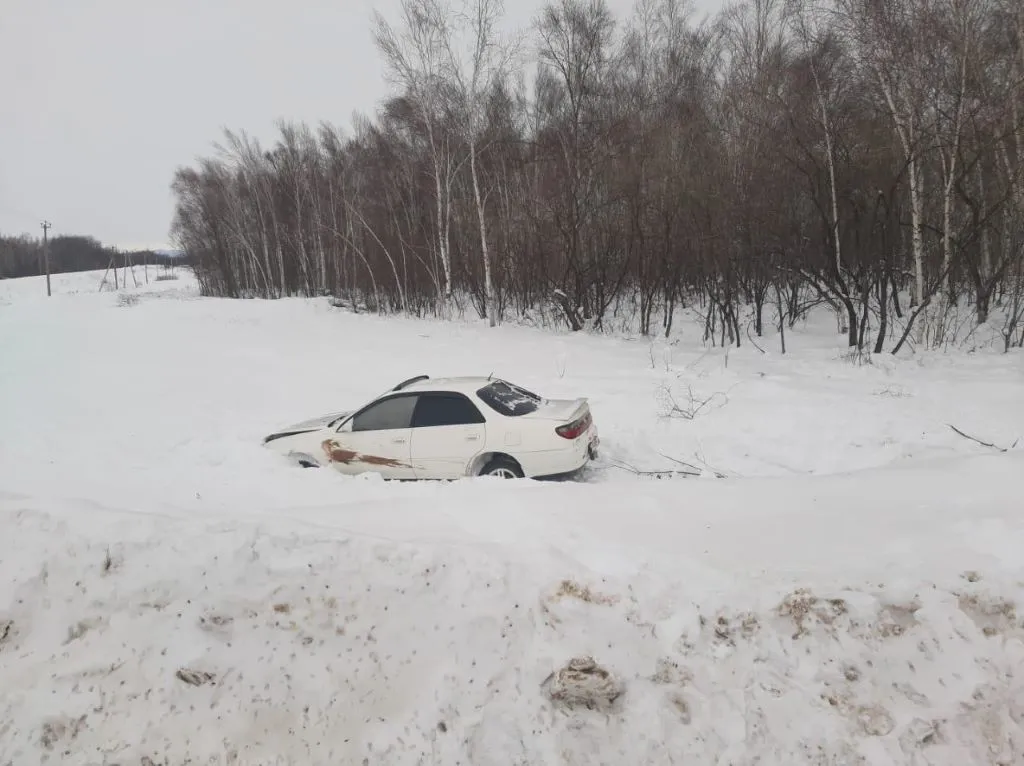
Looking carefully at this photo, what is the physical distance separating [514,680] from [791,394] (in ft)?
26.5

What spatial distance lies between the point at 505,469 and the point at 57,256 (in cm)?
9420

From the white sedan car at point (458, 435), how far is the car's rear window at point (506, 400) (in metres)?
0.01

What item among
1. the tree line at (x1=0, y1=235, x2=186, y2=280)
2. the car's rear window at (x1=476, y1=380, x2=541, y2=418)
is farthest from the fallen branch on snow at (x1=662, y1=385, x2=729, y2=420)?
the tree line at (x1=0, y1=235, x2=186, y2=280)

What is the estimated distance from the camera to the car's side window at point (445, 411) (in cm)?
637

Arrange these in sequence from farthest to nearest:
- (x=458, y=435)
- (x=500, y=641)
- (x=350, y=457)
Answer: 1. (x=350, y=457)
2. (x=458, y=435)
3. (x=500, y=641)

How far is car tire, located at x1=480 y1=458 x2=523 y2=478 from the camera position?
6320 millimetres

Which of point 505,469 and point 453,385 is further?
point 453,385

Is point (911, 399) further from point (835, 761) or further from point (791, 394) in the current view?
point (835, 761)

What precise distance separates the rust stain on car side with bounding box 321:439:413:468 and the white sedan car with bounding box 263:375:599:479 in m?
0.01

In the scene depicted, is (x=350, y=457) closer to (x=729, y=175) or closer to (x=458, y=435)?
(x=458, y=435)

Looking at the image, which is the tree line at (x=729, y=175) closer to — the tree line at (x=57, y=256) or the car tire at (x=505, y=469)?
the car tire at (x=505, y=469)

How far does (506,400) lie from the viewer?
659cm

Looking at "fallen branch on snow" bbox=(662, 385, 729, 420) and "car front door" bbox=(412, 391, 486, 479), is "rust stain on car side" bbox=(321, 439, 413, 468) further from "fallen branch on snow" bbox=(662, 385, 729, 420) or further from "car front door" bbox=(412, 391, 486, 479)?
"fallen branch on snow" bbox=(662, 385, 729, 420)

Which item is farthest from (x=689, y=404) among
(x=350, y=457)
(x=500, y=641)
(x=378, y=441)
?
(x=500, y=641)
